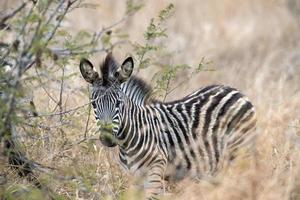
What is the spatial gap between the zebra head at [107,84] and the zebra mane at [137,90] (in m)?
0.23

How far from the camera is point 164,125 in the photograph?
25.0 feet

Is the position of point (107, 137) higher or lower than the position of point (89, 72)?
lower

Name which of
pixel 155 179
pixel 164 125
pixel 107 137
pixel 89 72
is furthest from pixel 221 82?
pixel 107 137

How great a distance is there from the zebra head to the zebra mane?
9.0 inches

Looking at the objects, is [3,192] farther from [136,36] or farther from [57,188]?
[136,36]

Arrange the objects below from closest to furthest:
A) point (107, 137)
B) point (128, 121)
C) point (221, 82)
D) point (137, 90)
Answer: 1. point (107, 137)
2. point (128, 121)
3. point (137, 90)
4. point (221, 82)

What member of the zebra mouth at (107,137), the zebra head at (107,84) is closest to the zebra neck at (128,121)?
the zebra head at (107,84)

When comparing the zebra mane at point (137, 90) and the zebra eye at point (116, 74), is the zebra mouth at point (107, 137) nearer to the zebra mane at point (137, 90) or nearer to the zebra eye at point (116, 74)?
the zebra eye at point (116, 74)

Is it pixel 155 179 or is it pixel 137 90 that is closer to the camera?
pixel 155 179

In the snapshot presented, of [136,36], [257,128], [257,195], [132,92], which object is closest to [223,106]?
[257,128]

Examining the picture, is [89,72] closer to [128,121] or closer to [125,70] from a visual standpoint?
[125,70]

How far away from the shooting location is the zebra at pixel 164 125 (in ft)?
23.2

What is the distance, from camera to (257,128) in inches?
307

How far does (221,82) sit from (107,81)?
16.8ft
